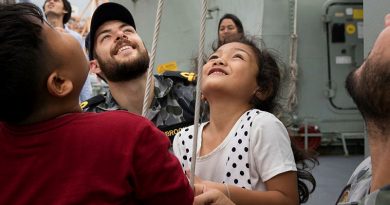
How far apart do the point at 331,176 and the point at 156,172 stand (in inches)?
142

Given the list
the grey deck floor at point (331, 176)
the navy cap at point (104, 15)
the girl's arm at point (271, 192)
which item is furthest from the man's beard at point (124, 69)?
the grey deck floor at point (331, 176)

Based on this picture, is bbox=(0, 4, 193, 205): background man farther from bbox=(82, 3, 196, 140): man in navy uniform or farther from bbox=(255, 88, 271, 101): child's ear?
bbox=(82, 3, 196, 140): man in navy uniform

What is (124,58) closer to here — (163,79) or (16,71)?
(163,79)

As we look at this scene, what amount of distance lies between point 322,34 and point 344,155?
1270 millimetres

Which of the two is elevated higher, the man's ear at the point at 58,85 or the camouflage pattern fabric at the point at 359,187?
the man's ear at the point at 58,85

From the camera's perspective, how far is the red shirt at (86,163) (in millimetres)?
679

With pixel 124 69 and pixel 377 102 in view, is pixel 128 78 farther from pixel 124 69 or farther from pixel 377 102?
pixel 377 102

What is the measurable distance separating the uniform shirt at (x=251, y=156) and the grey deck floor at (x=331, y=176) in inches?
92.2

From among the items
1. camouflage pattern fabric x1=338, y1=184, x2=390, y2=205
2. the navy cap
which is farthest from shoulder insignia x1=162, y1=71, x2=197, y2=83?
camouflage pattern fabric x1=338, y1=184, x2=390, y2=205

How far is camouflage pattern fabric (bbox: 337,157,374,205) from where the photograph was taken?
36.6 inches

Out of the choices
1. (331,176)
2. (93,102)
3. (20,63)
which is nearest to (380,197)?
(20,63)

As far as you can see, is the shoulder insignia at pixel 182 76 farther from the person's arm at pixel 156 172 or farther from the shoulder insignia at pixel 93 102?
the person's arm at pixel 156 172

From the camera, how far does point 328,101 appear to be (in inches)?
202

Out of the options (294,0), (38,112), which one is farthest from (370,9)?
(294,0)
